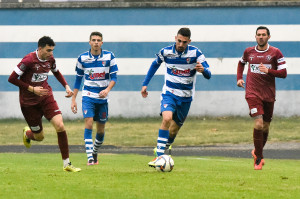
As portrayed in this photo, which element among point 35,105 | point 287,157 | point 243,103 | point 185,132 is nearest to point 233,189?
point 35,105

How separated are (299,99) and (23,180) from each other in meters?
18.8

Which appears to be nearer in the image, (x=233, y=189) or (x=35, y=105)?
(x=233, y=189)

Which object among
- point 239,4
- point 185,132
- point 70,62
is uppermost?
point 239,4

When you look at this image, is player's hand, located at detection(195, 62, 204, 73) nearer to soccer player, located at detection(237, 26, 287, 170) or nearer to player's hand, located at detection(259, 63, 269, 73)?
player's hand, located at detection(259, 63, 269, 73)

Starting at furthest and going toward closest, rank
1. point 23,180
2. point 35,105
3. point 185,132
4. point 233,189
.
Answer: point 185,132
point 35,105
point 23,180
point 233,189

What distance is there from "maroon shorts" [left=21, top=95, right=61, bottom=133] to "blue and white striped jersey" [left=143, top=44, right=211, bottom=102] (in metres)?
1.81

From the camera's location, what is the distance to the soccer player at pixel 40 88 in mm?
11828

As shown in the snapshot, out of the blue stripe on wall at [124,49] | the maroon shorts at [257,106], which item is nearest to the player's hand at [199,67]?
the maroon shorts at [257,106]

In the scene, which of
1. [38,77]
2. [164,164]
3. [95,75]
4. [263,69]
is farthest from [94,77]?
[164,164]

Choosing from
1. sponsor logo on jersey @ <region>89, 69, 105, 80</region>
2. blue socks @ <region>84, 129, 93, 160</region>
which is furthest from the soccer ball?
sponsor logo on jersey @ <region>89, 69, 105, 80</region>

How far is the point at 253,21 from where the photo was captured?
1080 inches

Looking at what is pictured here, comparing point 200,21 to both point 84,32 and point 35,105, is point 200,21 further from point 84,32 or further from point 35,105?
point 35,105

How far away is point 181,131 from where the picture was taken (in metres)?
24.9

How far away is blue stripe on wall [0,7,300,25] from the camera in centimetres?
2747
